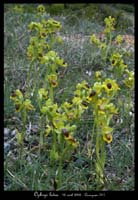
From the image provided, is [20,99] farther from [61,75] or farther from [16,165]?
[61,75]

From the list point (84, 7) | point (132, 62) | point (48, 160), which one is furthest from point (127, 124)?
point (84, 7)

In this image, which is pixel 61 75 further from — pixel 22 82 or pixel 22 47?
pixel 22 47

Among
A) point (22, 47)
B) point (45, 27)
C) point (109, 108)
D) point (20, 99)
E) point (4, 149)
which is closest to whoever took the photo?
point (109, 108)

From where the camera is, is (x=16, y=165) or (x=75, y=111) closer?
(x=75, y=111)

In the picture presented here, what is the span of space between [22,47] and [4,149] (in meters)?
1.93

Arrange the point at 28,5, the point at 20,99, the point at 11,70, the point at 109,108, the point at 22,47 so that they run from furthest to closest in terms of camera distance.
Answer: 1. the point at 28,5
2. the point at 22,47
3. the point at 11,70
4. the point at 20,99
5. the point at 109,108

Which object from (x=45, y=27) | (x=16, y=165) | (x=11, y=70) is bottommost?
(x=16, y=165)

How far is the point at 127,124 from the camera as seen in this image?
9.43ft

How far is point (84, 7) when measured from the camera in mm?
7434

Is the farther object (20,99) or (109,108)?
(20,99)

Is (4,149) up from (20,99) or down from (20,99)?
down

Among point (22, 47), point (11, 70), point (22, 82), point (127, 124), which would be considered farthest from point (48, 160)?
point (22, 47)

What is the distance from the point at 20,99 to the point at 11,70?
138 cm

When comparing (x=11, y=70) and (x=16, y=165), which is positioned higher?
(x=11, y=70)
